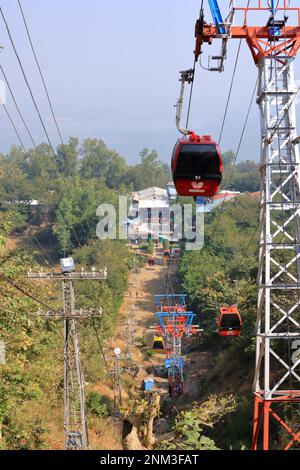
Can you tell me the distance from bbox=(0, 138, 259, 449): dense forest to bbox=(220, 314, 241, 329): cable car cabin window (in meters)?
2.76

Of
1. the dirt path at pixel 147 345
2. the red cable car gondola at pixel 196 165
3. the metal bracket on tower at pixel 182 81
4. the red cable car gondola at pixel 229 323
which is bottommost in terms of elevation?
the dirt path at pixel 147 345

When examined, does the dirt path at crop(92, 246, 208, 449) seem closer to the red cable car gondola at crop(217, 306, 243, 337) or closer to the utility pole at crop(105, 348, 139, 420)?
the utility pole at crop(105, 348, 139, 420)

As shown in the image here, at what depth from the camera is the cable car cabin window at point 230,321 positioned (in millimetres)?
15336

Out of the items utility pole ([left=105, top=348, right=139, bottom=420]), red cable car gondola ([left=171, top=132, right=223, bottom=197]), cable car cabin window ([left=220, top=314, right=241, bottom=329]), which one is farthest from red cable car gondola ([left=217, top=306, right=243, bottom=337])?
utility pole ([left=105, top=348, right=139, bottom=420])

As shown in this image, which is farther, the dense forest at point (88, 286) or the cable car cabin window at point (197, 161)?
the dense forest at point (88, 286)

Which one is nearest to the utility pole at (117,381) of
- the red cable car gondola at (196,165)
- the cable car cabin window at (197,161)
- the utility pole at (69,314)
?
the utility pole at (69,314)

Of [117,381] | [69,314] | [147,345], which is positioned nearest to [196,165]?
[69,314]

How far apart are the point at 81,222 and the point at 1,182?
20.3 meters

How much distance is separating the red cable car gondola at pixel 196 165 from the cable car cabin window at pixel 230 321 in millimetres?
6232

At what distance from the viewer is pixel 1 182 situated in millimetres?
68125

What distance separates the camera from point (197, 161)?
963cm

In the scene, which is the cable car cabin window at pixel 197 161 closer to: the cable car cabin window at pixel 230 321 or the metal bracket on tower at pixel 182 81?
the metal bracket on tower at pixel 182 81

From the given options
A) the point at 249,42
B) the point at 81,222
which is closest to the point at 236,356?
the point at 249,42
